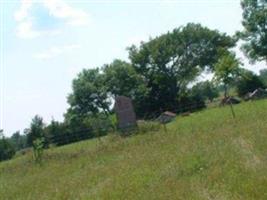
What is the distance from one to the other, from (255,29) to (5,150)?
3493 cm

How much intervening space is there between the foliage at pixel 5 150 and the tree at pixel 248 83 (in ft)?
99.8

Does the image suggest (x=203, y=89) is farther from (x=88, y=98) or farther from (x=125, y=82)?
(x=88, y=98)

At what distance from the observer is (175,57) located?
80625 mm

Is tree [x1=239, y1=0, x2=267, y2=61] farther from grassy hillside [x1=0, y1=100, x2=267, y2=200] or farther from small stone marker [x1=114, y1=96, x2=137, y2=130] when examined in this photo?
grassy hillside [x1=0, y1=100, x2=267, y2=200]

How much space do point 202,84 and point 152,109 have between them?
9.40m

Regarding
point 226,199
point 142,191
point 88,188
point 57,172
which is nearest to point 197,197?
point 226,199

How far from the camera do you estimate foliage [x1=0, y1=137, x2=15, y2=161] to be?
6556cm

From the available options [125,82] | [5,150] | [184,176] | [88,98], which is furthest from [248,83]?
[184,176]

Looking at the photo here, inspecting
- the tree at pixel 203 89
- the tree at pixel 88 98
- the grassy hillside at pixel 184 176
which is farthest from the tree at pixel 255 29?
the grassy hillside at pixel 184 176

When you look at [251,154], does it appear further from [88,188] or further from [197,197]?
[88,188]

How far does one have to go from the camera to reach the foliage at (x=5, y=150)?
65562 millimetres

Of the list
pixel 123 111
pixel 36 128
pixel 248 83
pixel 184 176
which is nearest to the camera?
pixel 184 176

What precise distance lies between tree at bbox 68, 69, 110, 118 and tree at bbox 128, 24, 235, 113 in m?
6.60

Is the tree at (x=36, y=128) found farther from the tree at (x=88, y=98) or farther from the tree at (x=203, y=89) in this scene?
the tree at (x=203, y=89)
